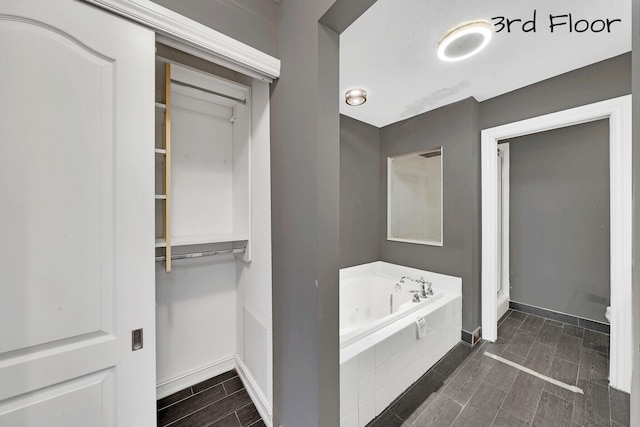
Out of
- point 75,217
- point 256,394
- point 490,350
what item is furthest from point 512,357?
point 75,217

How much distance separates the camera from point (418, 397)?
5.57ft

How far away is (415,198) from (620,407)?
227 cm

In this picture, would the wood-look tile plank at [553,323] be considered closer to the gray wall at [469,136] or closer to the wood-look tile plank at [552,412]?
the gray wall at [469,136]

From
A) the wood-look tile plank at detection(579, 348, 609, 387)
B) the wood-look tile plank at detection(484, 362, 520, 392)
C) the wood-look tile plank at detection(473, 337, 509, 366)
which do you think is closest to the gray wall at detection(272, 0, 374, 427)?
the wood-look tile plank at detection(484, 362, 520, 392)

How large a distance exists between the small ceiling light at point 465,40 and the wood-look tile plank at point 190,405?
9.50 ft

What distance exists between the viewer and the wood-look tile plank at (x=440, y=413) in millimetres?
1491

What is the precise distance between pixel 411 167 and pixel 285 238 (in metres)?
2.40

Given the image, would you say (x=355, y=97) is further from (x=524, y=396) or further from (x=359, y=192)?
(x=524, y=396)

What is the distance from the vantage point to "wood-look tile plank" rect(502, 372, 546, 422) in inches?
61.2

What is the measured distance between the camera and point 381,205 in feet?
10.5

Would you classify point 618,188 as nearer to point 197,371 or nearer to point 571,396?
point 571,396

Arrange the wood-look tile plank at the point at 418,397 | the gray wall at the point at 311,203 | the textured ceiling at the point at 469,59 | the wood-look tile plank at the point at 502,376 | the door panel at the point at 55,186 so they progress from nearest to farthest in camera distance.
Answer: the door panel at the point at 55,186, the gray wall at the point at 311,203, the textured ceiling at the point at 469,59, the wood-look tile plank at the point at 418,397, the wood-look tile plank at the point at 502,376

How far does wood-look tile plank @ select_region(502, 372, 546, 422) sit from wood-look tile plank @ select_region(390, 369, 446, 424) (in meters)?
0.42

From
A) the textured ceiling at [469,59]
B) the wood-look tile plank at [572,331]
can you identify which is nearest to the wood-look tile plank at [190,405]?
the textured ceiling at [469,59]
